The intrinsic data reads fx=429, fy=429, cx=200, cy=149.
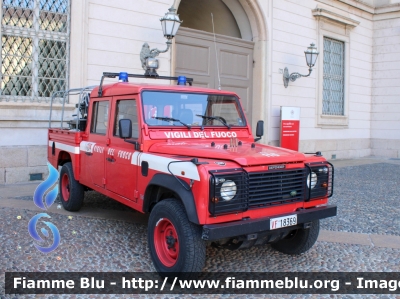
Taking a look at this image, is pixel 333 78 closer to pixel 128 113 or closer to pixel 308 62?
pixel 308 62

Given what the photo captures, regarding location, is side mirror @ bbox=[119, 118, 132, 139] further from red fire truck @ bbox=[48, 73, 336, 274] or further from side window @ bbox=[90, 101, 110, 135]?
side window @ bbox=[90, 101, 110, 135]

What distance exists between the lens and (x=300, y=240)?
4.51 metres

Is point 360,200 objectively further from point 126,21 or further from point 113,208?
point 126,21

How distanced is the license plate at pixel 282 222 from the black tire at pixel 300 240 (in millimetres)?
570

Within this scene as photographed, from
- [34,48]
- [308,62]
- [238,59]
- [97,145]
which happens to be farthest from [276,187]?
[308,62]

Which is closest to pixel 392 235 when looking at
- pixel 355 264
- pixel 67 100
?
pixel 355 264

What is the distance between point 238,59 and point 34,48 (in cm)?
567

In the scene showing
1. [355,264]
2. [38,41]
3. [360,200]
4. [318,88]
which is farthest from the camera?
[318,88]

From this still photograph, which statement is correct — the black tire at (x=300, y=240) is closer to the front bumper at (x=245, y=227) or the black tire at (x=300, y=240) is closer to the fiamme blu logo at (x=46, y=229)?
the front bumper at (x=245, y=227)

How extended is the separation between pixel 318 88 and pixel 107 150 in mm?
10466

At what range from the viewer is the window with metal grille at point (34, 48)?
8305 millimetres

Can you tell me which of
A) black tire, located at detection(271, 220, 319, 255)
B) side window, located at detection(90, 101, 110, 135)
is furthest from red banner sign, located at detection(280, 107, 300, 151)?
black tire, located at detection(271, 220, 319, 255)

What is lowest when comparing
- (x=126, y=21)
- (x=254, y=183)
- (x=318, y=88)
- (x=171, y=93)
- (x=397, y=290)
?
(x=397, y=290)

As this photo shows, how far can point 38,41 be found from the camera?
28.4 ft
